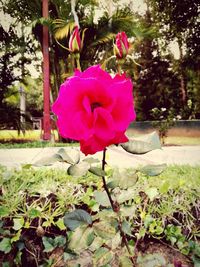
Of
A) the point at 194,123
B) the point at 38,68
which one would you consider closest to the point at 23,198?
the point at 194,123

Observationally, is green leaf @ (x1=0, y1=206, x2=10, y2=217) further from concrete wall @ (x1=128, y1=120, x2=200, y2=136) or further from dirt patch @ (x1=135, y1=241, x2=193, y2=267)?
concrete wall @ (x1=128, y1=120, x2=200, y2=136)

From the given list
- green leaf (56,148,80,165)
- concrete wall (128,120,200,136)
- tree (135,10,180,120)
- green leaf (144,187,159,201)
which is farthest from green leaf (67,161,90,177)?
tree (135,10,180,120)

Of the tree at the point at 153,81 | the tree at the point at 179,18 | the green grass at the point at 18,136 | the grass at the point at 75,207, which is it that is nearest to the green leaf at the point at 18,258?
the grass at the point at 75,207

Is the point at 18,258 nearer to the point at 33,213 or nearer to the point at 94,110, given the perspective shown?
the point at 33,213

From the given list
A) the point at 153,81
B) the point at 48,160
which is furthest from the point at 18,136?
the point at 153,81

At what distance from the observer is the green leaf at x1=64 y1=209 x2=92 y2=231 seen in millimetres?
700

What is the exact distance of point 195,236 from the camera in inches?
47.3

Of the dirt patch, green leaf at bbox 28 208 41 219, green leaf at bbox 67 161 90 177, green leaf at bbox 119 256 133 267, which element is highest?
green leaf at bbox 67 161 90 177

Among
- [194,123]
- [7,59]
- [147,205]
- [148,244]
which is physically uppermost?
[7,59]

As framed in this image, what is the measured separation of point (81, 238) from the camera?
66 centimetres

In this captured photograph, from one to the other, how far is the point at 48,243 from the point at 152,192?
371 mm

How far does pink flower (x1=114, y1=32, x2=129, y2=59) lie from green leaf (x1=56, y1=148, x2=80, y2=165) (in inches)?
8.6

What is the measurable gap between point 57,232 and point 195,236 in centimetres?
45

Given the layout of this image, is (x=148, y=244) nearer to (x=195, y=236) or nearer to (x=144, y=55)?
(x=195, y=236)
